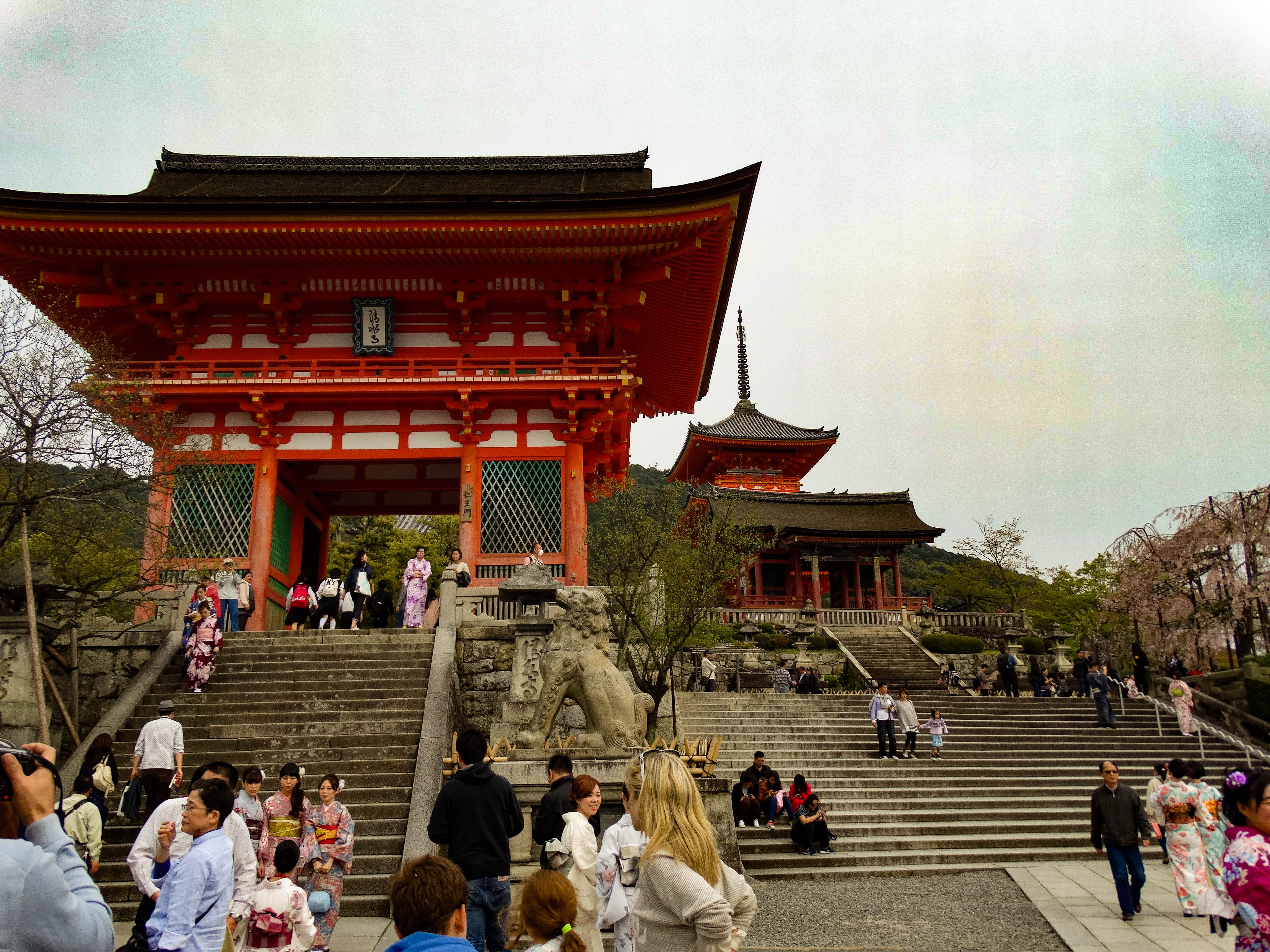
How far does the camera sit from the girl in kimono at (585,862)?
4555 mm

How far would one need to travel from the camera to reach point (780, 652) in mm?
27344

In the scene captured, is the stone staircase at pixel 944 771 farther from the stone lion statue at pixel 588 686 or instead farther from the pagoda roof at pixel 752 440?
the pagoda roof at pixel 752 440

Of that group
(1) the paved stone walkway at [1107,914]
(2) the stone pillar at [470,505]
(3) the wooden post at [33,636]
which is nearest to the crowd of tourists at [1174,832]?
(1) the paved stone walkway at [1107,914]

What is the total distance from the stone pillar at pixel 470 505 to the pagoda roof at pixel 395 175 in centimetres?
623

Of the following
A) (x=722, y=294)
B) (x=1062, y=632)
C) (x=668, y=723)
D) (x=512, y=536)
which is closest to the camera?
(x=668, y=723)

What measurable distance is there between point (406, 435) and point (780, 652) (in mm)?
14965

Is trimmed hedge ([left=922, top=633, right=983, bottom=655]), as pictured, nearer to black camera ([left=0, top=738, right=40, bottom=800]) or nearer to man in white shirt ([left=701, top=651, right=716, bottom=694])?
man in white shirt ([left=701, top=651, right=716, bottom=694])

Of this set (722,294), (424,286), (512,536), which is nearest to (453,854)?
(512,536)

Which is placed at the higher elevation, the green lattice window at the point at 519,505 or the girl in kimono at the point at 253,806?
the green lattice window at the point at 519,505

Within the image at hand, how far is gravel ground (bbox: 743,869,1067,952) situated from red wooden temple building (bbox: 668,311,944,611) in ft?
76.9

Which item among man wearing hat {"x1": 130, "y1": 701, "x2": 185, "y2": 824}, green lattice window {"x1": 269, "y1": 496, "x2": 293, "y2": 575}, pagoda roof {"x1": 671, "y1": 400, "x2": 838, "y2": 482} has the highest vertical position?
pagoda roof {"x1": 671, "y1": 400, "x2": 838, "y2": 482}

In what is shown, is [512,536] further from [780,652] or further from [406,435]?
[780,652]

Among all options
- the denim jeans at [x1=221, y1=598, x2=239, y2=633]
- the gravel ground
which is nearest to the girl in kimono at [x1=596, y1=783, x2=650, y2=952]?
the gravel ground

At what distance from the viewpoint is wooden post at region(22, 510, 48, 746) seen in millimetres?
9680
